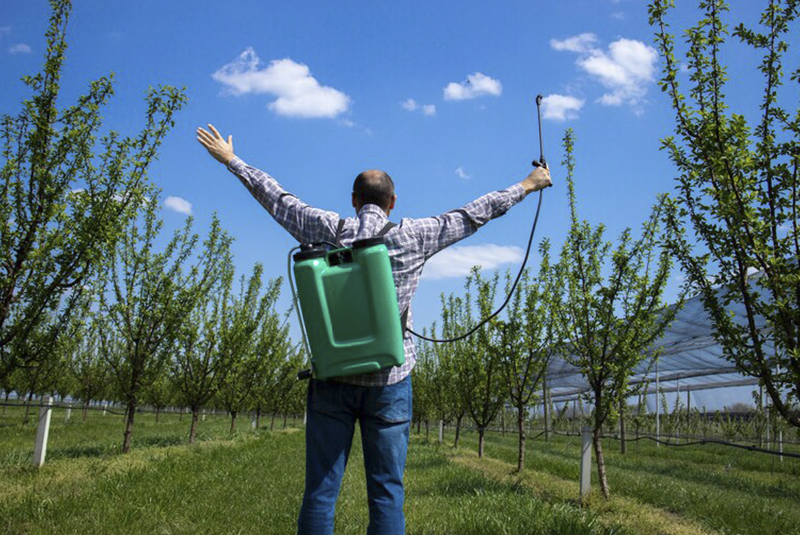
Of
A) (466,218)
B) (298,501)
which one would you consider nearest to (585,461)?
(298,501)

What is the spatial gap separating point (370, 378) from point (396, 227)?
69 centimetres

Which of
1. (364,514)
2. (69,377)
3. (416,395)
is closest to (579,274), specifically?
(364,514)

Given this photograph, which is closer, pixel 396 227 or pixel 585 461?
pixel 396 227

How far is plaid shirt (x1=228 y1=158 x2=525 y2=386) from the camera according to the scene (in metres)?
2.54

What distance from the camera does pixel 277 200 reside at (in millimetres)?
2705

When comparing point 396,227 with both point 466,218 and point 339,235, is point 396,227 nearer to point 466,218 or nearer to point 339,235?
point 339,235

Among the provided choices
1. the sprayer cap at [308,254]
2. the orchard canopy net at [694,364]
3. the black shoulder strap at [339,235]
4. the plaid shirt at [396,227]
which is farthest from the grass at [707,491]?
the sprayer cap at [308,254]

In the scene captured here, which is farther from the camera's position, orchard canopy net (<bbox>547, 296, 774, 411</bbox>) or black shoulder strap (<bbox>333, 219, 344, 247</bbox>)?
orchard canopy net (<bbox>547, 296, 774, 411</bbox>)

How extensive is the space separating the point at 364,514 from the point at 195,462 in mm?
4366

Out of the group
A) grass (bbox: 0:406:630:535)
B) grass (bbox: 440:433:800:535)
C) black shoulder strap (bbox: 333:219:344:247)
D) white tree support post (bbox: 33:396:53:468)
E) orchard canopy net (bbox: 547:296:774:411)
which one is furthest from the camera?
orchard canopy net (bbox: 547:296:774:411)

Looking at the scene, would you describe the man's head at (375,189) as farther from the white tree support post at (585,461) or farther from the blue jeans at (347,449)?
the white tree support post at (585,461)

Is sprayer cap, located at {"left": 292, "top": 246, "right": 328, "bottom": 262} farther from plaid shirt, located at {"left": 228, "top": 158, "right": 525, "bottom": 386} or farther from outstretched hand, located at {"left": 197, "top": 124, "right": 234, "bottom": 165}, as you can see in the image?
outstretched hand, located at {"left": 197, "top": 124, "right": 234, "bottom": 165}

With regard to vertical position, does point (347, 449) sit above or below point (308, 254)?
below

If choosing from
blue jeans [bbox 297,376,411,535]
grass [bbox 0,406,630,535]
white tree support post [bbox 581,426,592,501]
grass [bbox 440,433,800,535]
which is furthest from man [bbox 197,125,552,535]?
white tree support post [bbox 581,426,592,501]
